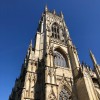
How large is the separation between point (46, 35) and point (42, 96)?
1212 cm

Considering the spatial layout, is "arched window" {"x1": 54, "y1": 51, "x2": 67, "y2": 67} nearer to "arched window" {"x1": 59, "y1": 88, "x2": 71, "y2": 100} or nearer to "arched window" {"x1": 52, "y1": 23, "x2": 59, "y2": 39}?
"arched window" {"x1": 59, "y1": 88, "x2": 71, "y2": 100}

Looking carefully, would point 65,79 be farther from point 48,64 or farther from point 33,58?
point 33,58

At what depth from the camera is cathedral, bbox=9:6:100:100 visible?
16.2 metres

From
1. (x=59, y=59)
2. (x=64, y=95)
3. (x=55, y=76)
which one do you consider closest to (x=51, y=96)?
(x=64, y=95)

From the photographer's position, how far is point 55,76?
17.8 metres

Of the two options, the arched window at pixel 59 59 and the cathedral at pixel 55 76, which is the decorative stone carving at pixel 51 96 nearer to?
the cathedral at pixel 55 76

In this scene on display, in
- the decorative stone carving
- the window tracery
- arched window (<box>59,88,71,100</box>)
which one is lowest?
the decorative stone carving

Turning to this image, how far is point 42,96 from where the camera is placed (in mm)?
16203

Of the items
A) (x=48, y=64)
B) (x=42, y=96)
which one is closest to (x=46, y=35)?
(x=48, y=64)

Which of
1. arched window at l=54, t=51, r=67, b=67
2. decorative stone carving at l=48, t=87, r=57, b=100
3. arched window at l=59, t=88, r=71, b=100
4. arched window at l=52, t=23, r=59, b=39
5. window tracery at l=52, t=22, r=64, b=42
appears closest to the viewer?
decorative stone carving at l=48, t=87, r=57, b=100

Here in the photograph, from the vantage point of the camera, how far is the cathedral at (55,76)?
16234 millimetres

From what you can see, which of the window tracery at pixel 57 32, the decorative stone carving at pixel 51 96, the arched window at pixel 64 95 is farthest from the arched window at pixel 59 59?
the decorative stone carving at pixel 51 96

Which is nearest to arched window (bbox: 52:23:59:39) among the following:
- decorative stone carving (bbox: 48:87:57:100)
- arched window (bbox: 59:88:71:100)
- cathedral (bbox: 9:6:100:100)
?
cathedral (bbox: 9:6:100:100)

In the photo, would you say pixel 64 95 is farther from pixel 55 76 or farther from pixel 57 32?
pixel 57 32
